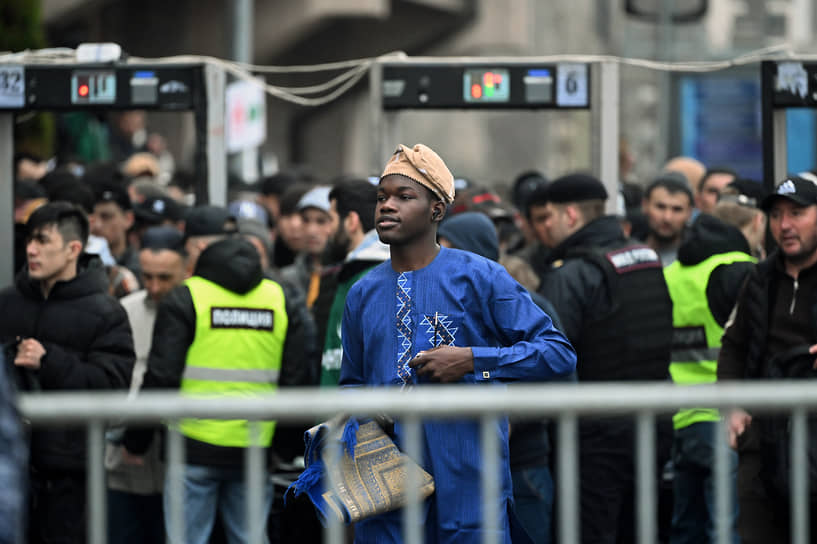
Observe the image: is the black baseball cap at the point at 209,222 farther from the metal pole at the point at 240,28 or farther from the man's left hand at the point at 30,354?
the metal pole at the point at 240,28

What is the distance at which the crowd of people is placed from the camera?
4.30 metres

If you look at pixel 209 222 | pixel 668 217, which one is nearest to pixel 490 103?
pixel 668 217

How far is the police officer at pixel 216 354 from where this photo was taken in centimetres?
623

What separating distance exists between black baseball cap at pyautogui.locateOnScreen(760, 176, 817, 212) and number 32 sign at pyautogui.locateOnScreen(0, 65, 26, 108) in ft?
15.2

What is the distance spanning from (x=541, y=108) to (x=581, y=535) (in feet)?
9.77

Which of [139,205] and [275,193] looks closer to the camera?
[139,205]

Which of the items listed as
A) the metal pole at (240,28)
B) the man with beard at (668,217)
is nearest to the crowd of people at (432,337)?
the man with beard at (668,217)

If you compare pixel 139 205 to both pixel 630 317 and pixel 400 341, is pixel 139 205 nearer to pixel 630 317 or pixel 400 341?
pixel 630 317

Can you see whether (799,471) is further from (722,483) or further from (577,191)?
(577,191)

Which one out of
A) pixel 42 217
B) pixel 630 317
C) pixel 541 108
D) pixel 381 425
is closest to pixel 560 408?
pixel 381 425

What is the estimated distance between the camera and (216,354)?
625 centimetres

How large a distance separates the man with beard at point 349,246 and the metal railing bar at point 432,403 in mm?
2901

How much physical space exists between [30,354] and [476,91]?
3.45 metres

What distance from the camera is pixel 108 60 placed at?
841 cm
